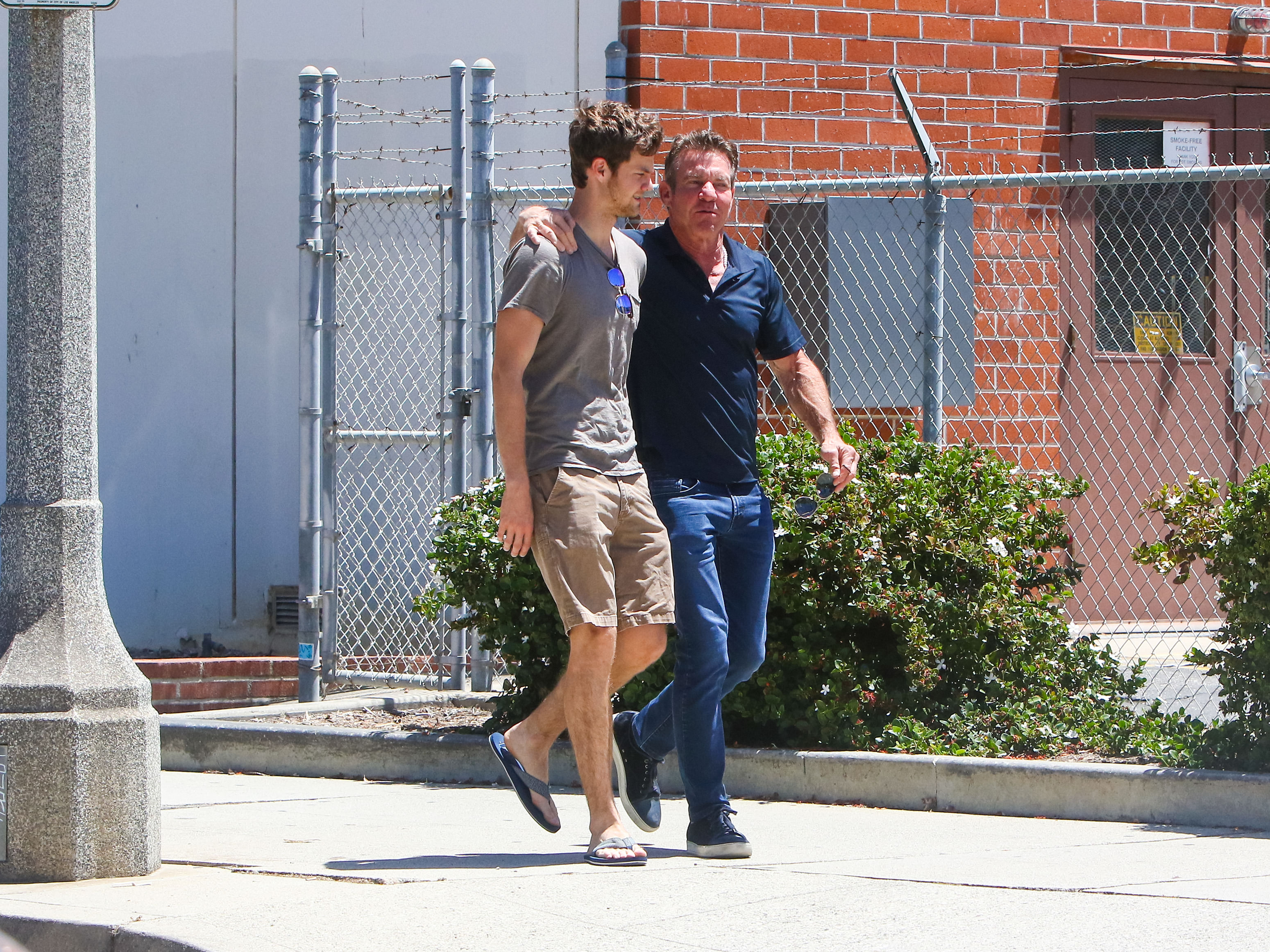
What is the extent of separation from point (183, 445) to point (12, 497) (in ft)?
14.5

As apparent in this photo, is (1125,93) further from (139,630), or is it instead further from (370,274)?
(139,630)

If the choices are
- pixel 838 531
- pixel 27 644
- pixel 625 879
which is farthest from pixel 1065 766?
pixel 27 644

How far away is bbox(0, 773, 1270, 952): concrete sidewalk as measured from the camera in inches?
156

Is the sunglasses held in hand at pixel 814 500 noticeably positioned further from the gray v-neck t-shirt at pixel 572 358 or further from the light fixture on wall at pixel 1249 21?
the light fixture on wall at pixel 1249 21

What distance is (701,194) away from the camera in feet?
16.6

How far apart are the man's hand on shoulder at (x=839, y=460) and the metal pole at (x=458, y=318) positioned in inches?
121

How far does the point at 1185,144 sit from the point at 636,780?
22.8ft

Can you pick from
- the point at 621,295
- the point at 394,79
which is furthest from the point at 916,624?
the point at 394,79

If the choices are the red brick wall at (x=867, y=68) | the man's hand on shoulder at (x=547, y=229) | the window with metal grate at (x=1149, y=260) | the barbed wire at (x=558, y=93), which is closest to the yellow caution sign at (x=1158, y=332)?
the window with metal grate at (x=1149, y=260)

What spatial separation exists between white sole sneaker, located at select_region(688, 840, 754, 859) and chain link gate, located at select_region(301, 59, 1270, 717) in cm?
249

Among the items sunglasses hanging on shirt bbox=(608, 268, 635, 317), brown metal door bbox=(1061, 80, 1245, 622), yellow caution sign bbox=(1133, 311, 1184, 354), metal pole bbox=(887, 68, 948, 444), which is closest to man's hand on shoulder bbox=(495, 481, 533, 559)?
sunglasses hanging on shirt bbox=(608, 268, 635, 317)

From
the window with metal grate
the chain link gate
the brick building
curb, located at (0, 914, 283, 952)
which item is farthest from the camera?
the window with metal grate

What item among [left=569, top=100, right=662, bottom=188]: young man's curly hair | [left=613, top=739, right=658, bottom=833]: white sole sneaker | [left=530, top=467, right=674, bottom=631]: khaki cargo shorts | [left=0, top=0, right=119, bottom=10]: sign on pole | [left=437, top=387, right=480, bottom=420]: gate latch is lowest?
[left=613, top=739, right=658, bottom=833]: white sole sneaker

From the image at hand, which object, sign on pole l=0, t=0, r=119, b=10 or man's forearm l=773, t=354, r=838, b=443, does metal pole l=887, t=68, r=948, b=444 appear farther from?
sign on pole l=0, t=0, r=119, b=10
